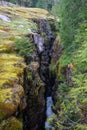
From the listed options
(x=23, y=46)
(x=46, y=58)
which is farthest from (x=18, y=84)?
(x=46, y=58)

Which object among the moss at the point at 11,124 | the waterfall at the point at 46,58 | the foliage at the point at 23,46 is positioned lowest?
the waterfall at the point at 46,58

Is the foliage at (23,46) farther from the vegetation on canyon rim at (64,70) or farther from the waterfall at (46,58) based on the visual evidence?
the waterfall at (46,58)

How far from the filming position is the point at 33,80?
1872 cm

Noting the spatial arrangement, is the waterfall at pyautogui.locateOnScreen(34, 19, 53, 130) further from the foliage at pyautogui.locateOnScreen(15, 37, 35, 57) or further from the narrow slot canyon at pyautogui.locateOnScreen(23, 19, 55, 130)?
the foliage at pyautogui.locateOnScreen(15, 37, 35, 57)

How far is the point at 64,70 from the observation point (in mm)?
22781

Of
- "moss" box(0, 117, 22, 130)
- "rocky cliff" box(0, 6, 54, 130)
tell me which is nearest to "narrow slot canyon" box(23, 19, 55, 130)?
"rocky cliff" box(0, 6, 54, 130)

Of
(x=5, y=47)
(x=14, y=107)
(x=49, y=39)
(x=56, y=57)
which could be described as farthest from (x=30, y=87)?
(x=49, y=39)

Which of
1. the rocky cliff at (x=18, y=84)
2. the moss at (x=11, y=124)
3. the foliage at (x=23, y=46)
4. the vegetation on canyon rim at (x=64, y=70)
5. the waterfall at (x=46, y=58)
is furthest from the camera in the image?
the waterfall at (x=46, y=58)

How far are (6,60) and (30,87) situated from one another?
8.29 feet

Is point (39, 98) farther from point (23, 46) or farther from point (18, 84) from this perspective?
point (18, 84)

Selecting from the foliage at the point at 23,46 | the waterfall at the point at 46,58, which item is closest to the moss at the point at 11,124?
the foliage at the point at 23,46

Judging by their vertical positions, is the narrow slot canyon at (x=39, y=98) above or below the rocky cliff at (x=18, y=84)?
below

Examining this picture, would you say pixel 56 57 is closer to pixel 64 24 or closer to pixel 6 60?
pixel 64 24

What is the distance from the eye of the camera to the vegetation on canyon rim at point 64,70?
1229 cm
